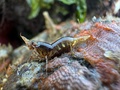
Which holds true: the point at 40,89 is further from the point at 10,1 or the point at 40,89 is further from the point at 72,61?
the point at 10,1

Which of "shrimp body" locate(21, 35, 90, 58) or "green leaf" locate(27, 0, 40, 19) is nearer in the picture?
"shrimp body" locate(21, 35, 90, 58)

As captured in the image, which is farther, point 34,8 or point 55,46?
point 34,8

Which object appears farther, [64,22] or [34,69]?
[64,22]

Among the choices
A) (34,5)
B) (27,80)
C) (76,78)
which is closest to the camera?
(76,78)

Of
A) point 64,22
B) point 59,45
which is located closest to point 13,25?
point 64,22

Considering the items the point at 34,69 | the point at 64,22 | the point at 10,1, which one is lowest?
the point at 64,22

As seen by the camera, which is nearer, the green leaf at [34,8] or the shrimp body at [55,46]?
the shrimp body at [55,46]

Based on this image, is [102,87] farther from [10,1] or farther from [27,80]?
[10,1]

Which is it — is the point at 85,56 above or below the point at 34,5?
below

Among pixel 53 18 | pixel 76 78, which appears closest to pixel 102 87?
pixel 76 78

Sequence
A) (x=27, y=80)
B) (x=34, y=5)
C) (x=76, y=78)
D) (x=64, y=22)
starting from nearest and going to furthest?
(x=76, y=78)
(x=27, y=80)
(x=34, y=5)
(x=64, y=22)
